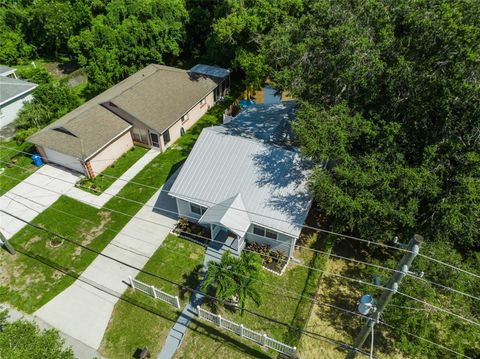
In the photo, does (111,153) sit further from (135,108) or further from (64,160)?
(135,108)

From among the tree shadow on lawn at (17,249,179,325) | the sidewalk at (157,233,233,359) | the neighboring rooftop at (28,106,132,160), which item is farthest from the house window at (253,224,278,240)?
the neighboring rooftop at (28,106,132,160)

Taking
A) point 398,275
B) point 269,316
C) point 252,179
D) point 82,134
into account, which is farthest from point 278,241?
point 82,134

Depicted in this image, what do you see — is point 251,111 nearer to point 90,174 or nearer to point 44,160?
point 90,174

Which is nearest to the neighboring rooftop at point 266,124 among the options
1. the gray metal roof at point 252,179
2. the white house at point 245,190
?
the white house at point 245,190

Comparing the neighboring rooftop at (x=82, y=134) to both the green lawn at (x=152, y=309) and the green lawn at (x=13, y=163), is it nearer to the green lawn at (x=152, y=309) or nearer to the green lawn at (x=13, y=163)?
the green lawn at (x=13, y=163)

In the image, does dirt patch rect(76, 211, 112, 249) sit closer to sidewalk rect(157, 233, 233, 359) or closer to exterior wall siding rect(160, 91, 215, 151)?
sidewalk rect(157, 233, 233, 359)
